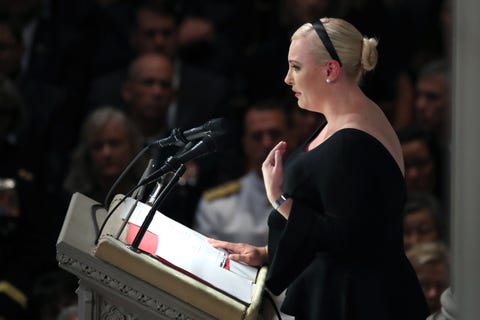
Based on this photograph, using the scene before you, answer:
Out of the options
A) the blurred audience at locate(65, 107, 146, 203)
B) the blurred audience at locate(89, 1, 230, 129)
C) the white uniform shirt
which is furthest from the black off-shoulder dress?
the blurred audience at locate(89, 1, 230, 129)

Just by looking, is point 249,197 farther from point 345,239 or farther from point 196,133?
point 345,239

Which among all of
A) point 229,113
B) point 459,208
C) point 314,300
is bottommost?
point 229,113

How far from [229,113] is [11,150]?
1.26 m

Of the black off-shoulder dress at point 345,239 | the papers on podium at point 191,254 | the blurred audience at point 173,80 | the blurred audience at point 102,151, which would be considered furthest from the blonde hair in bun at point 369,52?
the blurred audience at point 173,80

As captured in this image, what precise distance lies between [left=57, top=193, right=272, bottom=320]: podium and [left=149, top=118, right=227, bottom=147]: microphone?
0.30 metres

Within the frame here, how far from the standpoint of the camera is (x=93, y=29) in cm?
803

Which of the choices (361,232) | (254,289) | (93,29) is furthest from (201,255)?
(93,29)

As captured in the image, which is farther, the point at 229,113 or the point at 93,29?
the point at 93,29

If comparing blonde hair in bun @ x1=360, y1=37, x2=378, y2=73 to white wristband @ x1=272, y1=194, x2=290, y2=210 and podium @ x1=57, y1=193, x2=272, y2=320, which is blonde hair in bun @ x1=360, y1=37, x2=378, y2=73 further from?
podium @ x1=57, y1=193, x2=272, y2=320

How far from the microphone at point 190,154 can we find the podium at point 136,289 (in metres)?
0.23

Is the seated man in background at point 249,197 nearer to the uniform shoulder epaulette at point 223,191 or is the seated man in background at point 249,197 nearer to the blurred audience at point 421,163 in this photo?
the uniform shoulder epaulette at point 223,191

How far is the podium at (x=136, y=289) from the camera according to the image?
3.58 m

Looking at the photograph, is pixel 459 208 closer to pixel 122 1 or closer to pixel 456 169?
pixel 456 169

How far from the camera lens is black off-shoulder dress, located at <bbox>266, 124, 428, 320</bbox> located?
3502 mm
